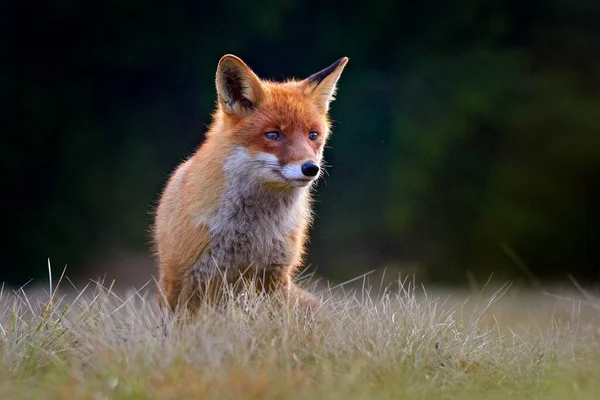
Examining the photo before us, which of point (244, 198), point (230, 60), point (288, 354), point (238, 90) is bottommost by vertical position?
point (288, 354)

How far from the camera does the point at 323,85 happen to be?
173 inches

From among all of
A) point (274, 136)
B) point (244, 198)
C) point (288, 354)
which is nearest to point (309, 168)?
point (274, 136)

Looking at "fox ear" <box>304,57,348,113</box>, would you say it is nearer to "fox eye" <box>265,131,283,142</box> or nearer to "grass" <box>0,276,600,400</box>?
"fox eye" <box>265,131,283,142</box>

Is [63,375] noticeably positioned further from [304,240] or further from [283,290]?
[304,240]

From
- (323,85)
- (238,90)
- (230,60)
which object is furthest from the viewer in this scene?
(323,85)

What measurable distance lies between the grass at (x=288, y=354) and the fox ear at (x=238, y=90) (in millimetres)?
1023

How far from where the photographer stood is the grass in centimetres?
275

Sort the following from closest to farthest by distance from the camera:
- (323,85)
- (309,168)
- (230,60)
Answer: (309,168) < (230,60) < (323,85)

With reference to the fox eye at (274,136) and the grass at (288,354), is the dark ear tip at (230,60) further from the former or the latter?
the grass at (288,354)

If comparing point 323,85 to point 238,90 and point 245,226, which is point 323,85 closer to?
point 238,90

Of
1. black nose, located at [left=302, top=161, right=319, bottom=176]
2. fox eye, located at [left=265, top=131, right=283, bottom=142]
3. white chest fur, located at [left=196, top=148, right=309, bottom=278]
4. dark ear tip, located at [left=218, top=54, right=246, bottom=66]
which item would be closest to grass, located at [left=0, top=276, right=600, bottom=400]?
white chest fur, located at [left=196, top=148, right=309, bottom=278]

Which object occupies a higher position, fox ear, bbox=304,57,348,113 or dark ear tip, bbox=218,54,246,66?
dark ear tip, bbox=218,54,246,66

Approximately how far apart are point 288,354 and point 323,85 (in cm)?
184

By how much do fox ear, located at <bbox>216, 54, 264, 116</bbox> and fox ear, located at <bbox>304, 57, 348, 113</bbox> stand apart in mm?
341
